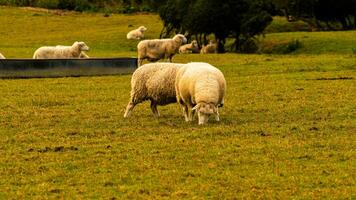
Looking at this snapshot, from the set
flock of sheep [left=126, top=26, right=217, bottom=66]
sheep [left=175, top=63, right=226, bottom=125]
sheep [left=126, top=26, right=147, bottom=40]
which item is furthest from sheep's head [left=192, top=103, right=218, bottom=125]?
sheep [left=126, top=26, right=147, bottom=40]

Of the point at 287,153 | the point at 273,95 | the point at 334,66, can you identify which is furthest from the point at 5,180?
the point at 334,66

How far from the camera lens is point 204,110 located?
14516 millimetres

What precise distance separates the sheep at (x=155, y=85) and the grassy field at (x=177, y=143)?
1.22 ft

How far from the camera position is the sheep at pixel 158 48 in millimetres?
32344

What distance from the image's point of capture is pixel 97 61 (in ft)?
90.6

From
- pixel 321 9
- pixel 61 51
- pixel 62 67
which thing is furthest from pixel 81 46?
pixel 321 9

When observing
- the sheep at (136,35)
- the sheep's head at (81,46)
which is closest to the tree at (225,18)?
the sheep at (136,35)

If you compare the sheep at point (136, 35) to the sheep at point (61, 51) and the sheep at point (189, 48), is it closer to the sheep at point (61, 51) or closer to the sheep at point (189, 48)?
the sheep at point (189, 48)

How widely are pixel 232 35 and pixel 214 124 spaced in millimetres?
31105

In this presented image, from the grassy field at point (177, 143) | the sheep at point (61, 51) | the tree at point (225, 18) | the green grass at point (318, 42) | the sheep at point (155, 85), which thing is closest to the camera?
the grassy field at point (177, 143)

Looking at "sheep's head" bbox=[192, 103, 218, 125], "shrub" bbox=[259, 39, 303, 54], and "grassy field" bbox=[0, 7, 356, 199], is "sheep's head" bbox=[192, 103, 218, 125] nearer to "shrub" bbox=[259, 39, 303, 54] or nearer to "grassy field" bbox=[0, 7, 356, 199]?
"grassy field" bbox=[0, 7, 356, 199]

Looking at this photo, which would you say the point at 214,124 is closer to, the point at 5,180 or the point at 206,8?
the point at 5,180

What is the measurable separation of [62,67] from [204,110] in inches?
520

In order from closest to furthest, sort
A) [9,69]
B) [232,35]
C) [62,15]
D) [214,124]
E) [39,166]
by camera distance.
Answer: [39,166], [214,124], [9,69], [232,35], [62,15]
